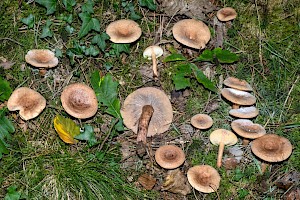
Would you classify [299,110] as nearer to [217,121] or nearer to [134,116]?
[217,121]

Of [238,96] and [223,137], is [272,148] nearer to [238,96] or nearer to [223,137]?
[223,137]

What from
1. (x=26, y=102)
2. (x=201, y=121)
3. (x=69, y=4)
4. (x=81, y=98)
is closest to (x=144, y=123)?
(x=201, y=121)

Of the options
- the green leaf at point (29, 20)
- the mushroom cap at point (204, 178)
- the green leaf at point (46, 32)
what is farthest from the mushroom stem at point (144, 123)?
the green leaf at point (29, 20)

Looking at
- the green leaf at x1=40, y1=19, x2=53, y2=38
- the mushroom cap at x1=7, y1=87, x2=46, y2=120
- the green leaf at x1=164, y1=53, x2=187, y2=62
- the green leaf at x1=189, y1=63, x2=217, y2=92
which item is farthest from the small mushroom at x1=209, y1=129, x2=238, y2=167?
the green leaf at x1=40, y1=19, x2=53, y2=38

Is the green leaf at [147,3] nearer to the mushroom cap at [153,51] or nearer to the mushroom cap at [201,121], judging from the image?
the mushroom cap at [153,51]

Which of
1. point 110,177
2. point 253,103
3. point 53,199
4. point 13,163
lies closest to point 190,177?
point 110,177

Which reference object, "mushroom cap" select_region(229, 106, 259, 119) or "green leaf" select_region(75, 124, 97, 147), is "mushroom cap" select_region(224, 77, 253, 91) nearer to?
"mushroom cap" select_region(229, 106, 259, 119)
